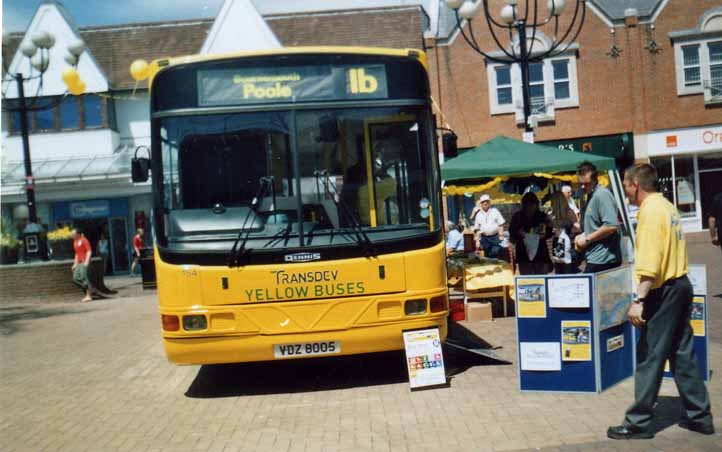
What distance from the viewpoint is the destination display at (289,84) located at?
24.1 ft

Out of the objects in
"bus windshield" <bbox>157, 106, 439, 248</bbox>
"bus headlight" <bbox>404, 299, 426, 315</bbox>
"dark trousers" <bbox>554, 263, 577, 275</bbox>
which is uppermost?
"bus windshield" <bbox>157, 106, 439, 248</bbox>

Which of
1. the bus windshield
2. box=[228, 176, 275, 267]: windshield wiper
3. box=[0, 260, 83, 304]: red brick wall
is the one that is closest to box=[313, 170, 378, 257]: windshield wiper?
the bus windshield

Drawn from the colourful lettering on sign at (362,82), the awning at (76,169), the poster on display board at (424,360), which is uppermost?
the awning at (76,169)

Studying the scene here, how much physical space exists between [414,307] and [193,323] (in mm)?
2003

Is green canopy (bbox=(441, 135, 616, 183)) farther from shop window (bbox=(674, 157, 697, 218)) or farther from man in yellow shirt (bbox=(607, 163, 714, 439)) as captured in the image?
shop window (bbox=(674, 157, 697, 218))

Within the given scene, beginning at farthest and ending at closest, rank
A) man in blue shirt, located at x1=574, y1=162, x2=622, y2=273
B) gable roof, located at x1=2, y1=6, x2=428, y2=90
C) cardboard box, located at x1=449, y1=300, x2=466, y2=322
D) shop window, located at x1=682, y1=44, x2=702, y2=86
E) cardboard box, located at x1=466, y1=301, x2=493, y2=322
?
gable roof, located at x1=2, y1=6, x2=428, y2=90, shop window, located at x1=682, y1=44, x2=702, y2=86, cardboard box, located at x1=466, y1=301, x2=493, y2=322, cardboard box, located at x1=449, y1=300, x2=466, y2=322, man in blue shirt, located at x1=574, y1=162, x2=622, y2=273

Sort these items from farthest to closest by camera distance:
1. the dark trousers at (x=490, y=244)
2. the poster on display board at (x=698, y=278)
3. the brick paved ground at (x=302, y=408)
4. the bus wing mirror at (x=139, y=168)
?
1. the dark trousers at (x=490, y=244)
2. the bus wing mirror at (x=139, y=168)
3. the poster on display board at (x=698, y=278)
4. the brick paved ground at (x=302, y=408)

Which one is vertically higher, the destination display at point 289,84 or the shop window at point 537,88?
the shop window at point 537,88

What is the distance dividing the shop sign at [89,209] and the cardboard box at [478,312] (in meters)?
21.1

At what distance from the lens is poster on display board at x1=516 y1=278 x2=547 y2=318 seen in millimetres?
6520

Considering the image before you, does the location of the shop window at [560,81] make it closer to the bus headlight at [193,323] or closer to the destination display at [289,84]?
the destination display at [289,84]

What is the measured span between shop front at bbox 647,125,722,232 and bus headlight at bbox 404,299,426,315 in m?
22.4

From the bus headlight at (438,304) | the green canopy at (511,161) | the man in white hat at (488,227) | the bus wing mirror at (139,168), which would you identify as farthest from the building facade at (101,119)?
the bus headlight at (438,304)

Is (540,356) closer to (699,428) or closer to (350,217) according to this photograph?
(699,428)
